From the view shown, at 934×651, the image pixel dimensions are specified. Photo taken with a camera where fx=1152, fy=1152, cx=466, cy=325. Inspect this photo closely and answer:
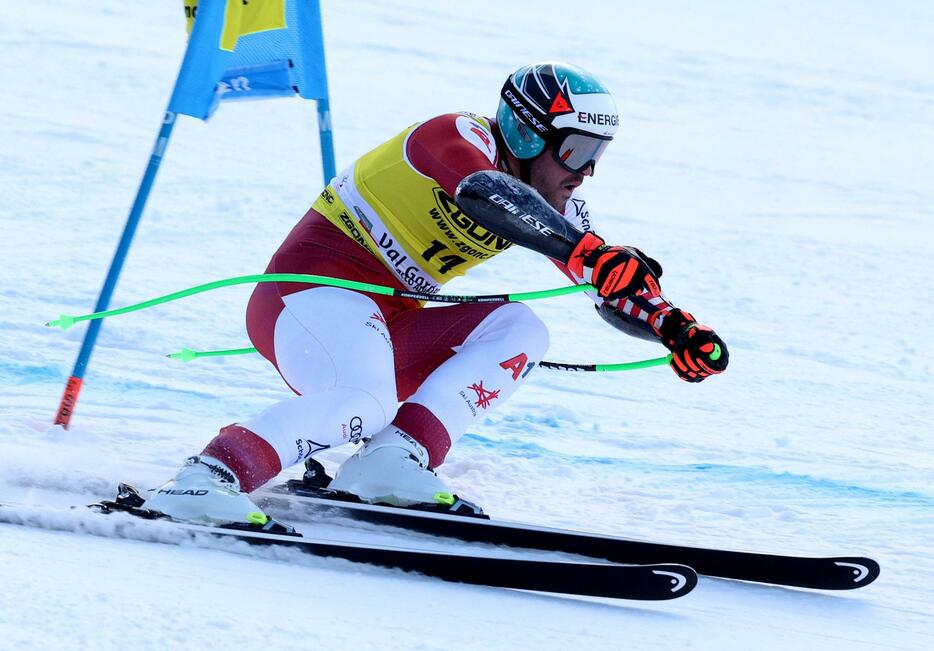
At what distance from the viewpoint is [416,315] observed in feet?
11.1

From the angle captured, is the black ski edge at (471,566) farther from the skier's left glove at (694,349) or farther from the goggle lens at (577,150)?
the goggle lens at (577,150)

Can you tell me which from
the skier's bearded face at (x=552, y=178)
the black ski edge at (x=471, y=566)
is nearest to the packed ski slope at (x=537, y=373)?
the black ski edge at (x=471, y=566)

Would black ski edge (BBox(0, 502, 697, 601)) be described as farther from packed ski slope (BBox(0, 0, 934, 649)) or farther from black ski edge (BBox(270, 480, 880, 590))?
black ski edge (BBox(270, 480, 880, 590))

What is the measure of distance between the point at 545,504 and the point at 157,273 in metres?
3.15

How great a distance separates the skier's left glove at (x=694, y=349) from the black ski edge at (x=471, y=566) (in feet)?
1.79

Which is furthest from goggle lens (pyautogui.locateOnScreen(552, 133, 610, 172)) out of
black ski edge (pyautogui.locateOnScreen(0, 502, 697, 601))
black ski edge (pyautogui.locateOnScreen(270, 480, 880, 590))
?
black ski edge (pyautogui.locateOnScreen(0, 502, 697, 601))

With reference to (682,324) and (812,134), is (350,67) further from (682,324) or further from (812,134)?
(682,324)

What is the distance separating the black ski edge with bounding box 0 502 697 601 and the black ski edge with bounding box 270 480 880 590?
12.9 inches

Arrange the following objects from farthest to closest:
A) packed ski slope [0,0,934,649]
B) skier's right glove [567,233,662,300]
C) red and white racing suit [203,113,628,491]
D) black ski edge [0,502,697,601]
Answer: red and white racing suit [203,113,628,491] < skier's right glove [567,233,662,300] < black ski edge [0,502,697,601] < packed ski slope [0,0,934,649]

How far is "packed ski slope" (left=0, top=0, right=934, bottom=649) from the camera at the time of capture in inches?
94.9

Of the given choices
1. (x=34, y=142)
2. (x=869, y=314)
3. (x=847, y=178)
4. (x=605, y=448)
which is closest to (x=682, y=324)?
(x=605, y=448)

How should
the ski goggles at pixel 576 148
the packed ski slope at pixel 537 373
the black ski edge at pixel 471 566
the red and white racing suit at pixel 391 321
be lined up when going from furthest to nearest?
the ski goggles at pixel 576 148 → the red and white racing suit at pixel 391 321 → the black ski edge at pixel 471 566 → the packed ski slope at pixel 537 373

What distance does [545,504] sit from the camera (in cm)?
349

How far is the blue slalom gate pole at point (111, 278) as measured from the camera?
366cm
